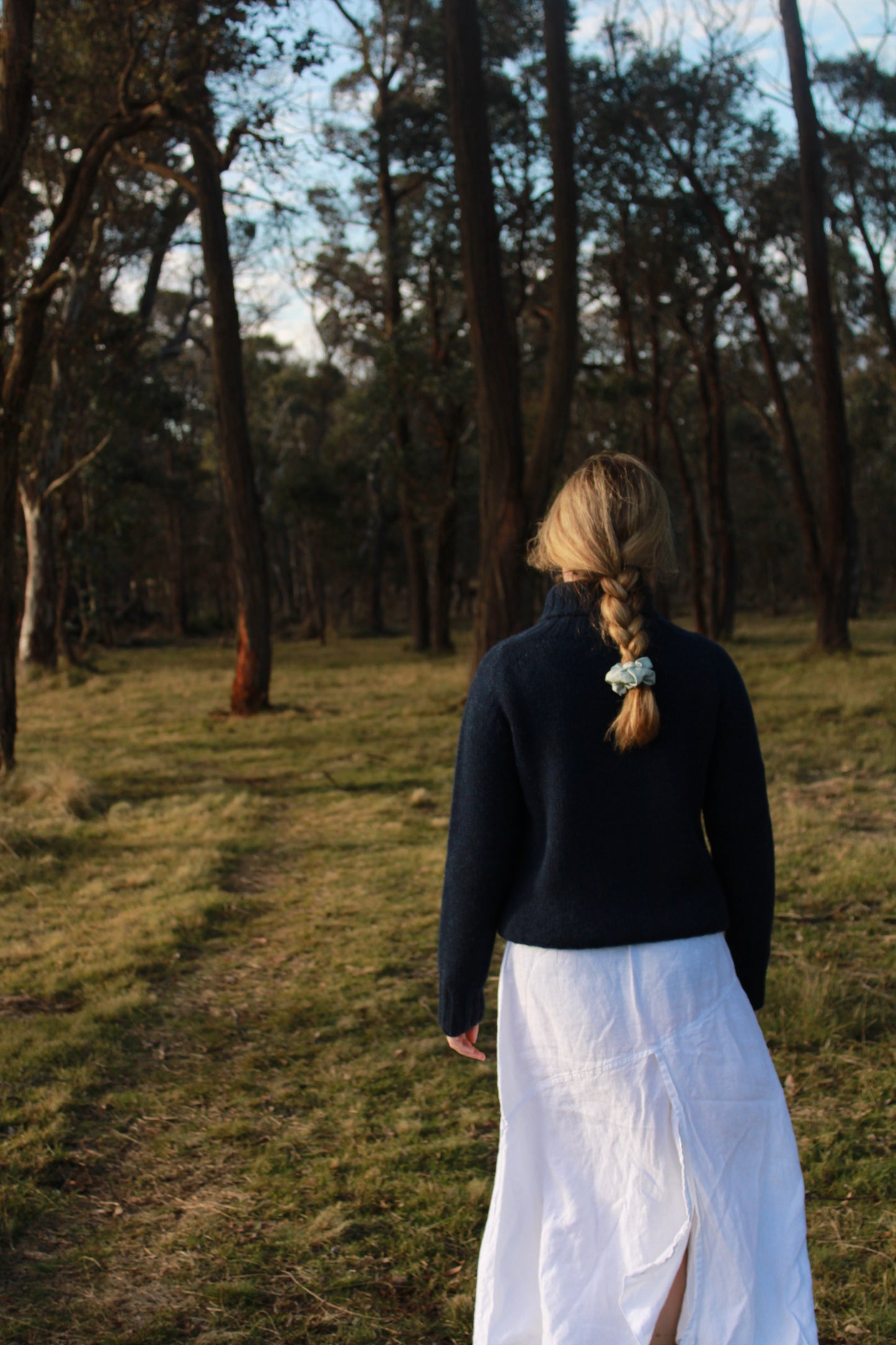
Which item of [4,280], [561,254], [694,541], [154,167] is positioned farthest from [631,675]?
[694,541]

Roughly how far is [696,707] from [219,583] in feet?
122

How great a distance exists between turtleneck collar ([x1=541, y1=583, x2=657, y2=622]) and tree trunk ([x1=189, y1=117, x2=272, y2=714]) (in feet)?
37.7

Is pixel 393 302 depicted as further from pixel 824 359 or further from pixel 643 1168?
pixel 643 1168

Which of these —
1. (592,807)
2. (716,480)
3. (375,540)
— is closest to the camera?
(592,807)

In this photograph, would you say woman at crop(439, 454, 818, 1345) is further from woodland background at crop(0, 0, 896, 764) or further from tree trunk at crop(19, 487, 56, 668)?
tree trunk at crop(19, 487, 56, 668)

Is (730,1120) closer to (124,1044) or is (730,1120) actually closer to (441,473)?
(124,1044)

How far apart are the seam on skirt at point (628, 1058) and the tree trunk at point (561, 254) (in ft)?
31.3

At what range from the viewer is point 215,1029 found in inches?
167

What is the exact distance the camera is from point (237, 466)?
538 inches

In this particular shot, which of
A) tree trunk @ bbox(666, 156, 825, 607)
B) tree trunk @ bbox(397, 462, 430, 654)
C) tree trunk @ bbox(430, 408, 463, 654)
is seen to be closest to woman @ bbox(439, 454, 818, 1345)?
tree trunk @ bbox(666, 156, 825, 607)

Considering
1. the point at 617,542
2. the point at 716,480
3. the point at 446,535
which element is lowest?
the point at 617,542

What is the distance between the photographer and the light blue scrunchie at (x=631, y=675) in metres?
1.79

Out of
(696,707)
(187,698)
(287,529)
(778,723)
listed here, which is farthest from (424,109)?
(696,707)

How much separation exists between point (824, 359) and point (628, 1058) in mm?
15772
